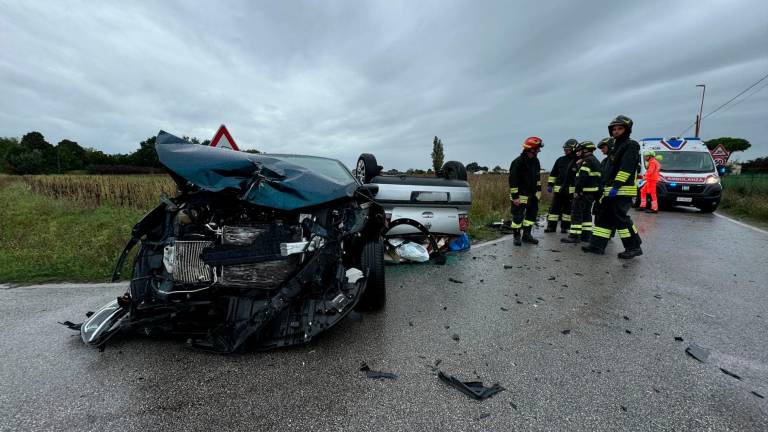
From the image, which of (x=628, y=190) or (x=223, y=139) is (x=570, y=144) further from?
(x=223, y=139)

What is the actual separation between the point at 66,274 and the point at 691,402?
575cm

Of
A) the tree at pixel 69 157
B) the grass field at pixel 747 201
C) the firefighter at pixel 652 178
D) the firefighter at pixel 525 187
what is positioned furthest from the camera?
the tree at pixel 69 157

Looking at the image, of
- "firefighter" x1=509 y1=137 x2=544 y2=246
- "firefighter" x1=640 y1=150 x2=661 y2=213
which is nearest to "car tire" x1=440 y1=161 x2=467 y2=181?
"firefighter" x1=509 y1=137 x2=544 y2=246

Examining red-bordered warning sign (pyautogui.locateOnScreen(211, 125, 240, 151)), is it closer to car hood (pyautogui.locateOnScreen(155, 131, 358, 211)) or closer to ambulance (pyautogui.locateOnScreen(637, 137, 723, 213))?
car hood (pyautogui.locateOnScreen(155, 131, 358, 211))

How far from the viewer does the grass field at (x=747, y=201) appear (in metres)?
9.79

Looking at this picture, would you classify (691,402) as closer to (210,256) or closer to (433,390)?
(433,390)

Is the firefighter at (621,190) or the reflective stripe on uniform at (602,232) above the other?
the firefighter at (621,190)

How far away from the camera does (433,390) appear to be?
1929 mm

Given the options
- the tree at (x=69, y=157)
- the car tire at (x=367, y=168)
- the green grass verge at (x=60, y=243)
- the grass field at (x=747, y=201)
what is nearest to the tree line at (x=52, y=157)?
the tree at (x=69, y=157)

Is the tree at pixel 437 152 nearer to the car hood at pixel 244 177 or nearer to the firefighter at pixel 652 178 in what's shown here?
the firefighter at pixel 652 178

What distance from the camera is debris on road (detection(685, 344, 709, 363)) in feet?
7.54

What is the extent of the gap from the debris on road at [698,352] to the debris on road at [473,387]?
1467 mm

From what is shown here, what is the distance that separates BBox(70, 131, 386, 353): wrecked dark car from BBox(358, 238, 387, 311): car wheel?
40 centimetres

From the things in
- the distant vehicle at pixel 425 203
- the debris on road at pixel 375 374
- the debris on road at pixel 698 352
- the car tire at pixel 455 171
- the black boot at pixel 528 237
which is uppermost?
the car tire at pixel 455 171
